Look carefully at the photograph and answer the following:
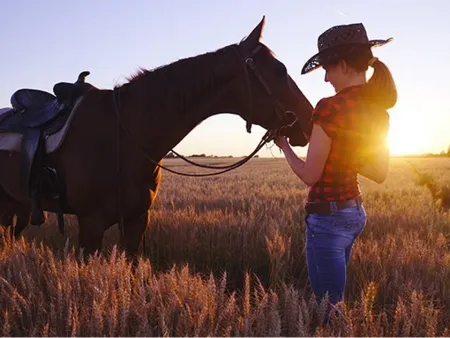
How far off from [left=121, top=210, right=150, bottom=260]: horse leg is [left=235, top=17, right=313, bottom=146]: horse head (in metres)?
1.33

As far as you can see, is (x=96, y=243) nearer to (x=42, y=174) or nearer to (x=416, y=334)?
(x=42, y=174)

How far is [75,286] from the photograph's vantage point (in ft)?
7.27

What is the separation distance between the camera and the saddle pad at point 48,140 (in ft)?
12.5

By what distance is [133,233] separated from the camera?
394cm

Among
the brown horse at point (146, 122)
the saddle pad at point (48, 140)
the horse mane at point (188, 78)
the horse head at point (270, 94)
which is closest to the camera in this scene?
the horse head at point (270, 94)

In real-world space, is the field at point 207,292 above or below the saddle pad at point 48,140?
below

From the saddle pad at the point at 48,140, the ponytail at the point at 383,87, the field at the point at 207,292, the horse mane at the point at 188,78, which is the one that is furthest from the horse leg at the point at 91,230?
the ponytail at the point at 383,87

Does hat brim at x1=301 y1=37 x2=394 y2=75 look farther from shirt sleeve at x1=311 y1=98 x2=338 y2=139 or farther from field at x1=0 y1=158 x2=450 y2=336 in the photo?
field at x1=0 y1=158 x2=450 y2=336

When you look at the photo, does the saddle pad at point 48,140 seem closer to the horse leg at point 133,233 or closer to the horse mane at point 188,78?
the horse mane at point 188,78

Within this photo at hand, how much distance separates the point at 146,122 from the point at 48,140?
36.2 inches

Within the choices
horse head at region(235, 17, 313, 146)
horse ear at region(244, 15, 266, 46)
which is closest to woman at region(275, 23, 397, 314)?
horse head at region(235, 17, 313, 146)

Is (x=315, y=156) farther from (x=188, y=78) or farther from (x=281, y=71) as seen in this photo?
(x=188, y=78)

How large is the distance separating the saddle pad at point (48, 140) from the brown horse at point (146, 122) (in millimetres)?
47

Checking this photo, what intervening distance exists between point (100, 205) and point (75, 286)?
1.51 metres
